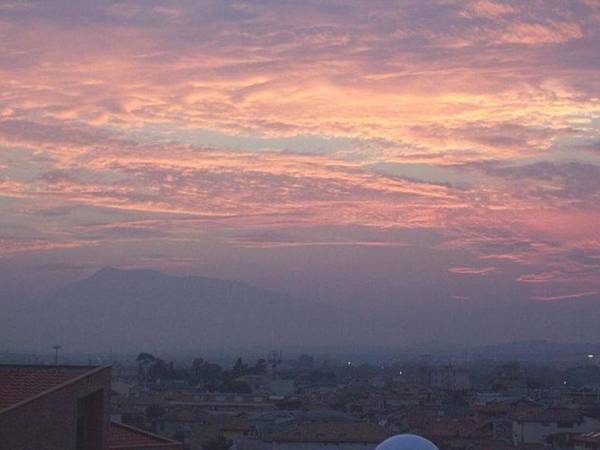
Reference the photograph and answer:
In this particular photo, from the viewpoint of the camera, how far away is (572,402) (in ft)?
196

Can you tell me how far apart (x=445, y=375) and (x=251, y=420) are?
67434 mm

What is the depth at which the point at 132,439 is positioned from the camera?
814 inches

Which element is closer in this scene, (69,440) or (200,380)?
(69,440)

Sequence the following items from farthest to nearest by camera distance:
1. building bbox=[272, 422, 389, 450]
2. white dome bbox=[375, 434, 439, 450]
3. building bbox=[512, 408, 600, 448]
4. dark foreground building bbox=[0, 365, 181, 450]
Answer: building bbox=[512, 408, 600, 448]
building bbox=[272, 422, 389, 450]
white dome bbox=[375, 434, 439, 450]
dark foreground building bbox=[0, 365, 181, 450]

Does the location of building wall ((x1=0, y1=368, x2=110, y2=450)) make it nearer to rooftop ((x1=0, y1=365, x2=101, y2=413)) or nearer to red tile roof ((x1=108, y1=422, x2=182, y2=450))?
rooftop ((x1=0, y1=365, x2=101, y2=413))

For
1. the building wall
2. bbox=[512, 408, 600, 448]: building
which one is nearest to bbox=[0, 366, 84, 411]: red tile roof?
the building wall

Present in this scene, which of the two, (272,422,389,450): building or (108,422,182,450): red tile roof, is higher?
(108,422,182,450): red tile roof

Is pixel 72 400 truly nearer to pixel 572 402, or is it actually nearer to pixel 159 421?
pixel 159 421

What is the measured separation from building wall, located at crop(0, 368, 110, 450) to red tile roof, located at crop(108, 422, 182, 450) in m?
2.09

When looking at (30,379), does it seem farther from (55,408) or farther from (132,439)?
(132,439)

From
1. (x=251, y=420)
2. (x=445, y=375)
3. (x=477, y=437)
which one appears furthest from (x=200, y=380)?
(x=477, y=437)

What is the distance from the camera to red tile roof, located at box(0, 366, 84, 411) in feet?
→ 50.4

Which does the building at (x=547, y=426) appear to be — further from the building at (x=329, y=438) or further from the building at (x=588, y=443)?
the building at (x=329, y=438)

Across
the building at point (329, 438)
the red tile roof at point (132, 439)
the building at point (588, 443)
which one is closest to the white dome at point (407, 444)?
the red tile roof at point (132, 439)
